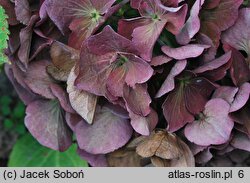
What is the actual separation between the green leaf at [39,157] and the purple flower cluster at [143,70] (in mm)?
165

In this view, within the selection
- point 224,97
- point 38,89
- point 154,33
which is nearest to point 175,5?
point 154,33

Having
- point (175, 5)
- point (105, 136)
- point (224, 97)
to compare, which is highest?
point (175, 5)

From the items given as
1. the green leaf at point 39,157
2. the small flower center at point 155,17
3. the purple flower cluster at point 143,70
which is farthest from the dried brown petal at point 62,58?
the green leaf at point 39,157

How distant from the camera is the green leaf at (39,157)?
1.01m

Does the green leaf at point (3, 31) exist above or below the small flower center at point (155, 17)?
below

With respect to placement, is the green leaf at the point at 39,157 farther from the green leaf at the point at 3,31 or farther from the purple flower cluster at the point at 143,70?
the green leaf at the point at 3,31

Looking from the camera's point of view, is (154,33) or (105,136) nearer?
(154,33)

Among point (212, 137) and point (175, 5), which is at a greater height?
point (175, 5)

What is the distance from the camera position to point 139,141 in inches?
32.0

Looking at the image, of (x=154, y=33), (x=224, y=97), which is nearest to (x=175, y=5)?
(x=154, y=33)

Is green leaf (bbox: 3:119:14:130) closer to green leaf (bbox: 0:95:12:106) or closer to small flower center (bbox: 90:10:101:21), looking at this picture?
green leaf (bbox: 0:95:12:106)

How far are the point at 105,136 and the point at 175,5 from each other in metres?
0.25

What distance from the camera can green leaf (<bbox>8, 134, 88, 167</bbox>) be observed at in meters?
1.01

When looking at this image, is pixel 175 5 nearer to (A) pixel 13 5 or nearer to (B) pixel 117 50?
(B) pixel 117 50
